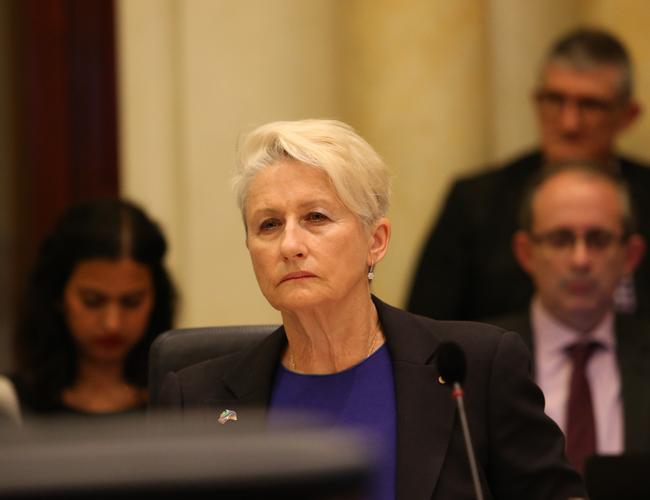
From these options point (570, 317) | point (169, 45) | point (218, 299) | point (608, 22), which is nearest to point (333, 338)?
point (570, 317)

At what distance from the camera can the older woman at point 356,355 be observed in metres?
2.48

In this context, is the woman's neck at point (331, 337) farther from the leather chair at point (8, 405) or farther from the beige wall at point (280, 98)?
the beige wall at point (280, 98)

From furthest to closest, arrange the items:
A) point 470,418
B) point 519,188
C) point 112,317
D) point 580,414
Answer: point 519,188 < point 112,317 < point 580,414 < point 470,418

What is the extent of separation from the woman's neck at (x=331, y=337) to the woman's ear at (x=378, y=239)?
0.09 meters

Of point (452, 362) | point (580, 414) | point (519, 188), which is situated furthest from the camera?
point (519, 188)

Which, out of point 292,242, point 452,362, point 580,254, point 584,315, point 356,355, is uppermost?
point 292,242

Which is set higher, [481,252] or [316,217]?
[316,217]

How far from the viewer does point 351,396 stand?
2.66 metres

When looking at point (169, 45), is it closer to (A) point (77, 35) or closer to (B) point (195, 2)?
(B) point (195, 2)

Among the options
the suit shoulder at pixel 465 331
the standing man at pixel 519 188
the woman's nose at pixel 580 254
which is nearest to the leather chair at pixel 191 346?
the suit shoulder at pixel 465 331

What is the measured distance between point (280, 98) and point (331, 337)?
103 inches

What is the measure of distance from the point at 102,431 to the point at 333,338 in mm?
2016

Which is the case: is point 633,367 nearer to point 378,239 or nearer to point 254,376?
point 378,239

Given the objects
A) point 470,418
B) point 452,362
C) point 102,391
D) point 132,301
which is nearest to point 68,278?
point 132,301
